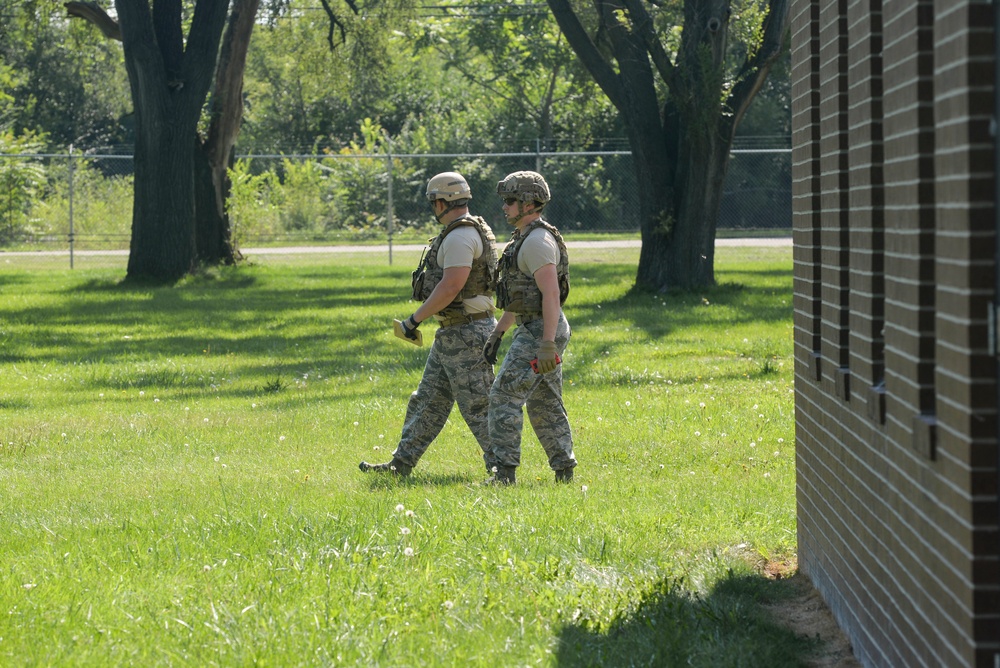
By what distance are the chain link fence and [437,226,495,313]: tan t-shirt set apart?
24.4 m

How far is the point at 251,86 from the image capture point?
57.8 m

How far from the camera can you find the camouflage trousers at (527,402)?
293 inches

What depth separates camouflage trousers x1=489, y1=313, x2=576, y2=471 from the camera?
7.43m

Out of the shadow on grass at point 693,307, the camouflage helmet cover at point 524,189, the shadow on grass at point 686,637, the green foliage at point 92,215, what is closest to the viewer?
the shadow on grass at point 686,637

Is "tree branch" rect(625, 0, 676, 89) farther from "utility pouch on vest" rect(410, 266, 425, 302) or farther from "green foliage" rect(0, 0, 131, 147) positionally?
"green foliage" rect(0, 0, 131, 147)

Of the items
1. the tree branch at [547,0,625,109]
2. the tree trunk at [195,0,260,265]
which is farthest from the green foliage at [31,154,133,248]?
the tree branch at [547,0,625,109]

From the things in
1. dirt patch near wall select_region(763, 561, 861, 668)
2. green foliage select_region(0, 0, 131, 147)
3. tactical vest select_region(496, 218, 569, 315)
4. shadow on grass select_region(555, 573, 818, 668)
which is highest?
green foliage select_region(0, 0, 131, 147)

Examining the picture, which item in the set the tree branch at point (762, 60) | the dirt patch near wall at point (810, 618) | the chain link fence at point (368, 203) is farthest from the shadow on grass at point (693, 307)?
the chain link fence at point (368, 203)

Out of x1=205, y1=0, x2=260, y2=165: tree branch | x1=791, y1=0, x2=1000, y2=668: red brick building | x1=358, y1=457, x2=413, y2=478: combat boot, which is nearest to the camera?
x1=791, y1=0, x2=1000, y2=668: red brick building

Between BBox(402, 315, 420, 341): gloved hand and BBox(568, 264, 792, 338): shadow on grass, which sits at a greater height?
BBox(402, 315, 420, 341): gloved hand

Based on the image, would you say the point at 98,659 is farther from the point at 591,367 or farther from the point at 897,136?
the point at 591,367

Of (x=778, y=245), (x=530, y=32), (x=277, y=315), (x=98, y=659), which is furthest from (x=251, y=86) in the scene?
(x=98, y=659)

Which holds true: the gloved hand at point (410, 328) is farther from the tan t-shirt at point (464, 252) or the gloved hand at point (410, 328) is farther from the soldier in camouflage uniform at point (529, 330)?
the soldier in camouflage uniform at point (529, 330)

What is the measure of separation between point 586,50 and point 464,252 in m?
12.6
